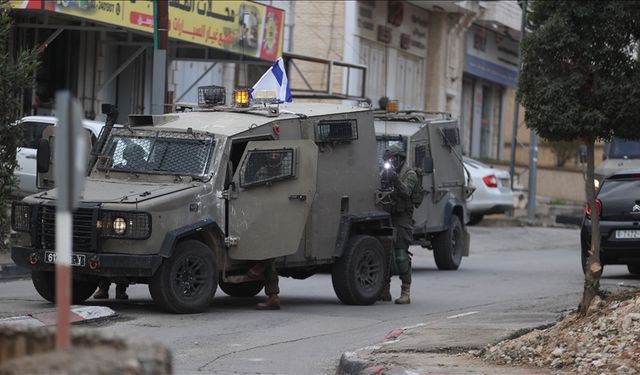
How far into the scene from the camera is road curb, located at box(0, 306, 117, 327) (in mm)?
11305

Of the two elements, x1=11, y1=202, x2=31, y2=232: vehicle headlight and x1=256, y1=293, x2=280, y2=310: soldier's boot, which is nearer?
x1=11, y1=202, x2=31, y2=232: vehicle headlight

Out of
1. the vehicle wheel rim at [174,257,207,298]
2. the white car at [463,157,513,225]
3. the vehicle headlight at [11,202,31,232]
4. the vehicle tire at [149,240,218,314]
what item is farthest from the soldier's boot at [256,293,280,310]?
the white car at [463,157,513,225]

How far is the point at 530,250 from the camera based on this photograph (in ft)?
89.2

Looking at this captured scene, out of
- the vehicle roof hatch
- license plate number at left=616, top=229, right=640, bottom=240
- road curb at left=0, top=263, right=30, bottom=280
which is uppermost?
the vehicle roof hatch

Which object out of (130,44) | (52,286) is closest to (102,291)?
(52,286)

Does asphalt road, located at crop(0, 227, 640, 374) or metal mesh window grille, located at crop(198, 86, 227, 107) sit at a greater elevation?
metal mesh window grille, located at crop(198, 86, 227, 107)

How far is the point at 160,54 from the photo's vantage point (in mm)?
18250

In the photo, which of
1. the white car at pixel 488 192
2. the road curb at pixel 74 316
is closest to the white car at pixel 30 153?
the road curb at pixel 74 316

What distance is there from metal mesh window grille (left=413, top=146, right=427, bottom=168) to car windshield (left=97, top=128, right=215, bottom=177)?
5905 millimetres

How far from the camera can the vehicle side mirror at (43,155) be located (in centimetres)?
1311

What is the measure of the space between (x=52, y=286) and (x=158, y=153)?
1765 mm

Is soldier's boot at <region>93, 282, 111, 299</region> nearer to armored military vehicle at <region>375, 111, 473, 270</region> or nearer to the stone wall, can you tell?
armored military vehicle at <region>375, 111, 473, 270</region>

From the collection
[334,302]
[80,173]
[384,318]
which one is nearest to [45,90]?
[334,302]

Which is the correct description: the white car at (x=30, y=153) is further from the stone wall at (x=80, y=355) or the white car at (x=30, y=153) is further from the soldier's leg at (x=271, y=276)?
the stone wall at (x=80, y=355)
